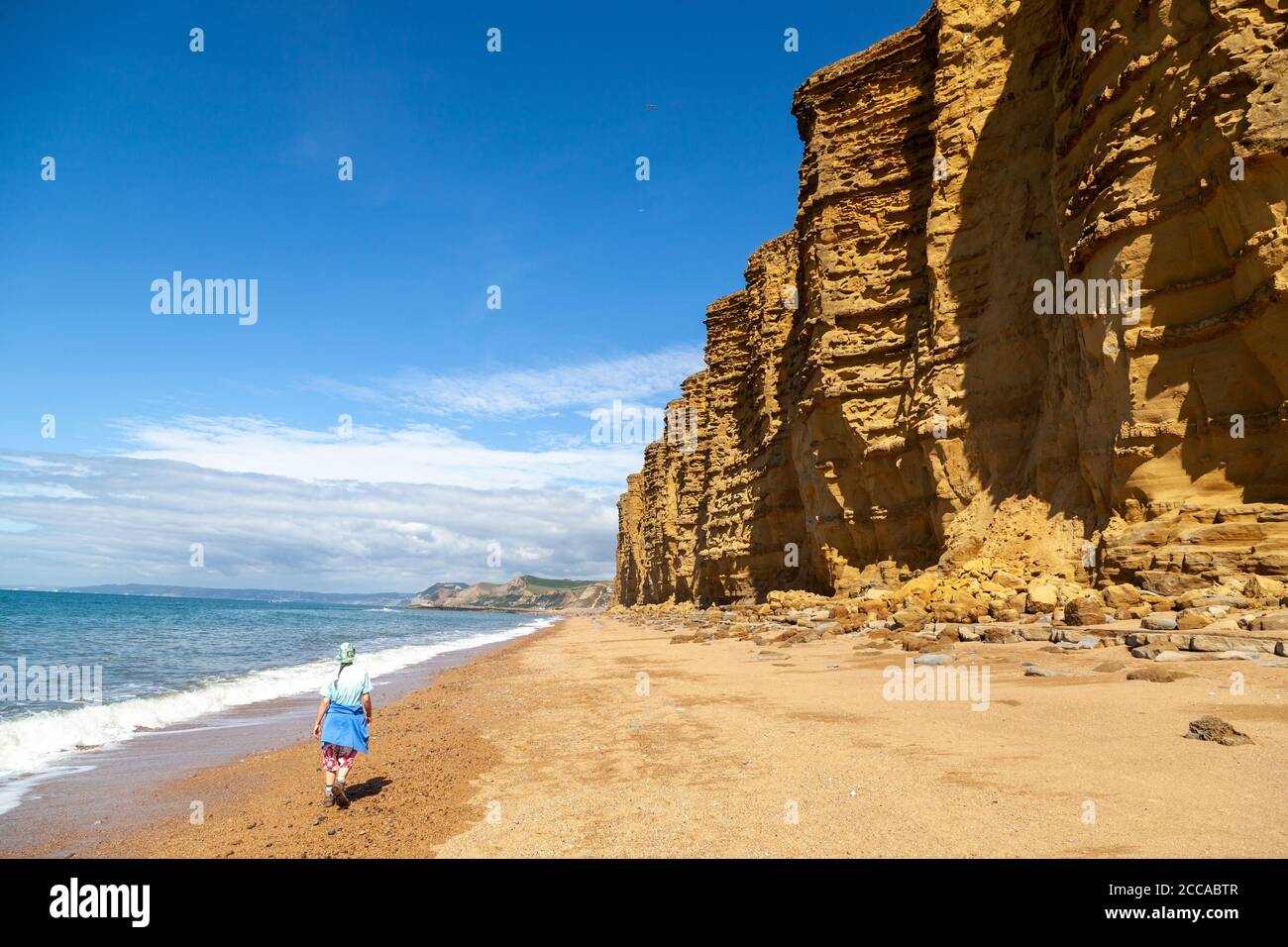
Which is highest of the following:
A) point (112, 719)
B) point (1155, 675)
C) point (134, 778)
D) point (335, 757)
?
point (1155, 675)

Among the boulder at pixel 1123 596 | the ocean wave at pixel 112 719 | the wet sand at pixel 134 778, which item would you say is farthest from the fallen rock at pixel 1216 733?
the ocean wave at pixel 112 719

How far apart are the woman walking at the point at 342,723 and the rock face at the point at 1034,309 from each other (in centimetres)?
1228

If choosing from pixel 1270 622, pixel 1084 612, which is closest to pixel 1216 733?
pixel 1270 622

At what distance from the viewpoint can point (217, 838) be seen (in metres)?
5.54

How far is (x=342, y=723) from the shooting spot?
259 inches

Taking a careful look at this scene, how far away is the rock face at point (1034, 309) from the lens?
11422mm

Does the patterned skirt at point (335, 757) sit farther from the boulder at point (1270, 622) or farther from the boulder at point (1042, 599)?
the boulder at point (1042, 599)

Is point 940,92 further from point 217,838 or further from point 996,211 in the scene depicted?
point 217,838

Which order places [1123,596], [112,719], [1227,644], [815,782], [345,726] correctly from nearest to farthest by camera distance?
[815,782]
[345,726]
[1227,644]
[1123,596]
[112,719]

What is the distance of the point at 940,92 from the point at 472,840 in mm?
23882

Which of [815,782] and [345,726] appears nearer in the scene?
[815,782]

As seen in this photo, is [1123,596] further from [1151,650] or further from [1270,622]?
[1151,650]

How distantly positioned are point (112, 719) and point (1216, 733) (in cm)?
1515
